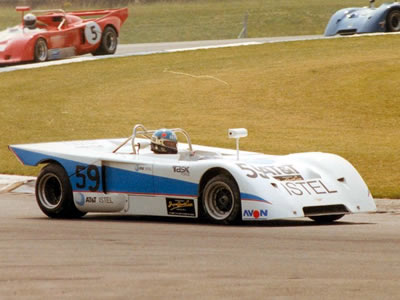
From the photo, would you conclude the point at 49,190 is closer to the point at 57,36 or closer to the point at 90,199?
the point at 90,199

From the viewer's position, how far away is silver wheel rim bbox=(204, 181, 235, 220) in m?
10.3

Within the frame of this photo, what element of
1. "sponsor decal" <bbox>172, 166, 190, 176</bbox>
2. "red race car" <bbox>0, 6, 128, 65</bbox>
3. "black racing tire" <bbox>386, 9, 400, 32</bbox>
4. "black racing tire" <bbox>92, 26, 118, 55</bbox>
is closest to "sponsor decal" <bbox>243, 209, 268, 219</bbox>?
"sponsor decal" <bbox>172, 166, 190, 176</bbox>

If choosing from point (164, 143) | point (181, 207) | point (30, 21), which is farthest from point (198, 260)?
point (30, 21)

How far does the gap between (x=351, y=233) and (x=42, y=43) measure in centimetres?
2146

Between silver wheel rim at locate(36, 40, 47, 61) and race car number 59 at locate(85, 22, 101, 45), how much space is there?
65.0 inches

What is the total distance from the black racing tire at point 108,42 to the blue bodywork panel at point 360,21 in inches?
272

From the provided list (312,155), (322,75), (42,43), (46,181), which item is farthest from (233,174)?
(42,43)

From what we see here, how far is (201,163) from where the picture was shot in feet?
34.6

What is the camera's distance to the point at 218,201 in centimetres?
1046

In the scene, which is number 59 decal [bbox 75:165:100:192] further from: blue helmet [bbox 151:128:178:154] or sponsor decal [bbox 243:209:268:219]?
sponsor decal [bbox 243:209:268:219]

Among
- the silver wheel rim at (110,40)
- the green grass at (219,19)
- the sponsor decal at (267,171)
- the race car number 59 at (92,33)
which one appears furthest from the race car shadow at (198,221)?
the green grass at (219,19)

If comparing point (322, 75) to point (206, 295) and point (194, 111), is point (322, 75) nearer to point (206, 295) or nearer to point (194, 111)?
point (194, 111)

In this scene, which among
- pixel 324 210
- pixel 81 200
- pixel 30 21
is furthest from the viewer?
pixel 30 21

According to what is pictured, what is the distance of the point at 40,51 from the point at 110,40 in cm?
310
